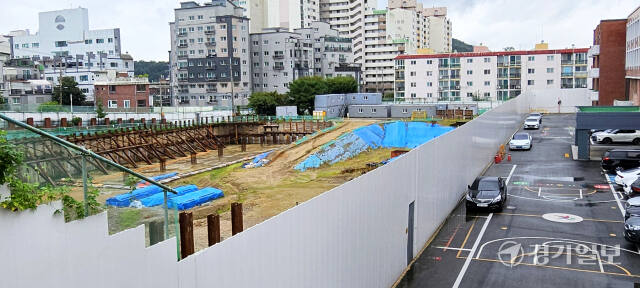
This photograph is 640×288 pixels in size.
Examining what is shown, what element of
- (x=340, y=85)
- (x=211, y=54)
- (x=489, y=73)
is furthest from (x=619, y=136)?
(x=211, y=54)

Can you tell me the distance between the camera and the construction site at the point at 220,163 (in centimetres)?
715

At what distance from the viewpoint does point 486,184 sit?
85.3ft

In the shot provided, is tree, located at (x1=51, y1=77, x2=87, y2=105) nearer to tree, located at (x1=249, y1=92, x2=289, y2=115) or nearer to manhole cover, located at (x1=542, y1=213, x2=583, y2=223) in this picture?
tree, located at (x1=249, y1=92, x2=289, y2=115)

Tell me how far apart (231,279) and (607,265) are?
14.1 metres

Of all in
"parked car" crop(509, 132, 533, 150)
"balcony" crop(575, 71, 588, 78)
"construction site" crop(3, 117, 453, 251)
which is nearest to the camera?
"construction site" crop(3, 117, 453, 251)

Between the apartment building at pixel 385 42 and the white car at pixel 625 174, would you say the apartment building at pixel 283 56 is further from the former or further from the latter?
the white car at pixel 625 174

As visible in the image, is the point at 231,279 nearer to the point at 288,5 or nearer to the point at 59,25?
the point at 59,25

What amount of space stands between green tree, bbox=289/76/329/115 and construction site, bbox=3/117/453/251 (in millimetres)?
16641

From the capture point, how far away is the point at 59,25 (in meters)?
123

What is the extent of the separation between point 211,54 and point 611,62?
243 ft

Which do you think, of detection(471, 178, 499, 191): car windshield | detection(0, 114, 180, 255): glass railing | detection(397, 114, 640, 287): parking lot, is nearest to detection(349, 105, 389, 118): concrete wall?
detection(397, 114, 640, 287): parking lot

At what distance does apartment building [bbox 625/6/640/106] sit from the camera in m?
48.7

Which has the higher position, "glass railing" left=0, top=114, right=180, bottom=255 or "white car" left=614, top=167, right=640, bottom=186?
"glass railing" left=0, top=114, right=180, bottom=255

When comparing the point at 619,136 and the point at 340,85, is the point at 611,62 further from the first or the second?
the point at 340,85
